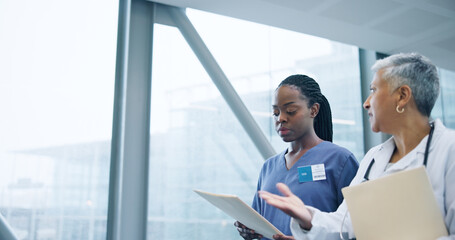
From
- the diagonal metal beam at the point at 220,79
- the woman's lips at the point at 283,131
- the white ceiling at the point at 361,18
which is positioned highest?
the white ceiling at the point at 361,18

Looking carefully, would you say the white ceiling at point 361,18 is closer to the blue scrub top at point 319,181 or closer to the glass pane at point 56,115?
the glass pane at point 56,115

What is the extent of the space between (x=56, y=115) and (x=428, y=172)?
2.10 m

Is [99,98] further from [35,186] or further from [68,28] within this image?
[35,186]

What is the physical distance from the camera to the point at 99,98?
2.49m

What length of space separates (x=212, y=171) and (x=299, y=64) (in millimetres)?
1263

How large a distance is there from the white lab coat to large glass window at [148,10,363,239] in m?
1.65

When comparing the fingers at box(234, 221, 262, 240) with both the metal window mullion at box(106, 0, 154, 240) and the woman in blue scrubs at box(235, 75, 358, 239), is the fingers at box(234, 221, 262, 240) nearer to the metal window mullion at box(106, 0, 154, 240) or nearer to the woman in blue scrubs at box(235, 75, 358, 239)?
the woman in blue scrubs at box(235, 75, 358, 239)

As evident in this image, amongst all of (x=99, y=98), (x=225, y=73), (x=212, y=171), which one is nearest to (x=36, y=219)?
(x=99, y=98)

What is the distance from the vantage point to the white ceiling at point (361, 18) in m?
2.63

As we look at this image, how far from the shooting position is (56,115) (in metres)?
2.37

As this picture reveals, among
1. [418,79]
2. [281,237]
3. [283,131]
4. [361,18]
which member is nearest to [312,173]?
[283,131]

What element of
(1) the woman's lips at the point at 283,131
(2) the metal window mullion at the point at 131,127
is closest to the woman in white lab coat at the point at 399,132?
(1) the woman's lips at the point at 283,131

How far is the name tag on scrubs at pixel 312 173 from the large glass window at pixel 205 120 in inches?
54.7

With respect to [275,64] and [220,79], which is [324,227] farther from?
[275,64]
